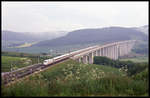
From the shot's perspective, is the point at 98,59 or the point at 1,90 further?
the point at 98,59

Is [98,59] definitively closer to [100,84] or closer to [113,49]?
[113,49]

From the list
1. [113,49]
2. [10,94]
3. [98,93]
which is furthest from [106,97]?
[113,49]

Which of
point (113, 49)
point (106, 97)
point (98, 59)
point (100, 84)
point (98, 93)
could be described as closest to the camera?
point (106, 97)

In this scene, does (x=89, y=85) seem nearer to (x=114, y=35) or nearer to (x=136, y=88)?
(x=136, y=88)

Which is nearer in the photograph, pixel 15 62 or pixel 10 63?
pixel 10 63

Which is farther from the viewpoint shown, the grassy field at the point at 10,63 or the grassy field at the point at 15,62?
the grassy field at the point at 15,62

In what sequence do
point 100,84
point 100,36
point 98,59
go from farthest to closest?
1. point 100,36
2. point 98,59
3. point 100,84

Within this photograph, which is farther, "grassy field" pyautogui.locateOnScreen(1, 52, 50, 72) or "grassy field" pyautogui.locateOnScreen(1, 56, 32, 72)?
"grassy field" pyautogui.locateOnScreen(1, 52, 50, 72)

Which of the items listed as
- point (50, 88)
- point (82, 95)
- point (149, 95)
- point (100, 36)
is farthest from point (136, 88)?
point (100, 36)

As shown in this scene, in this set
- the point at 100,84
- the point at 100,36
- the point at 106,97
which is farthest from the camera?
the point at 100,36
